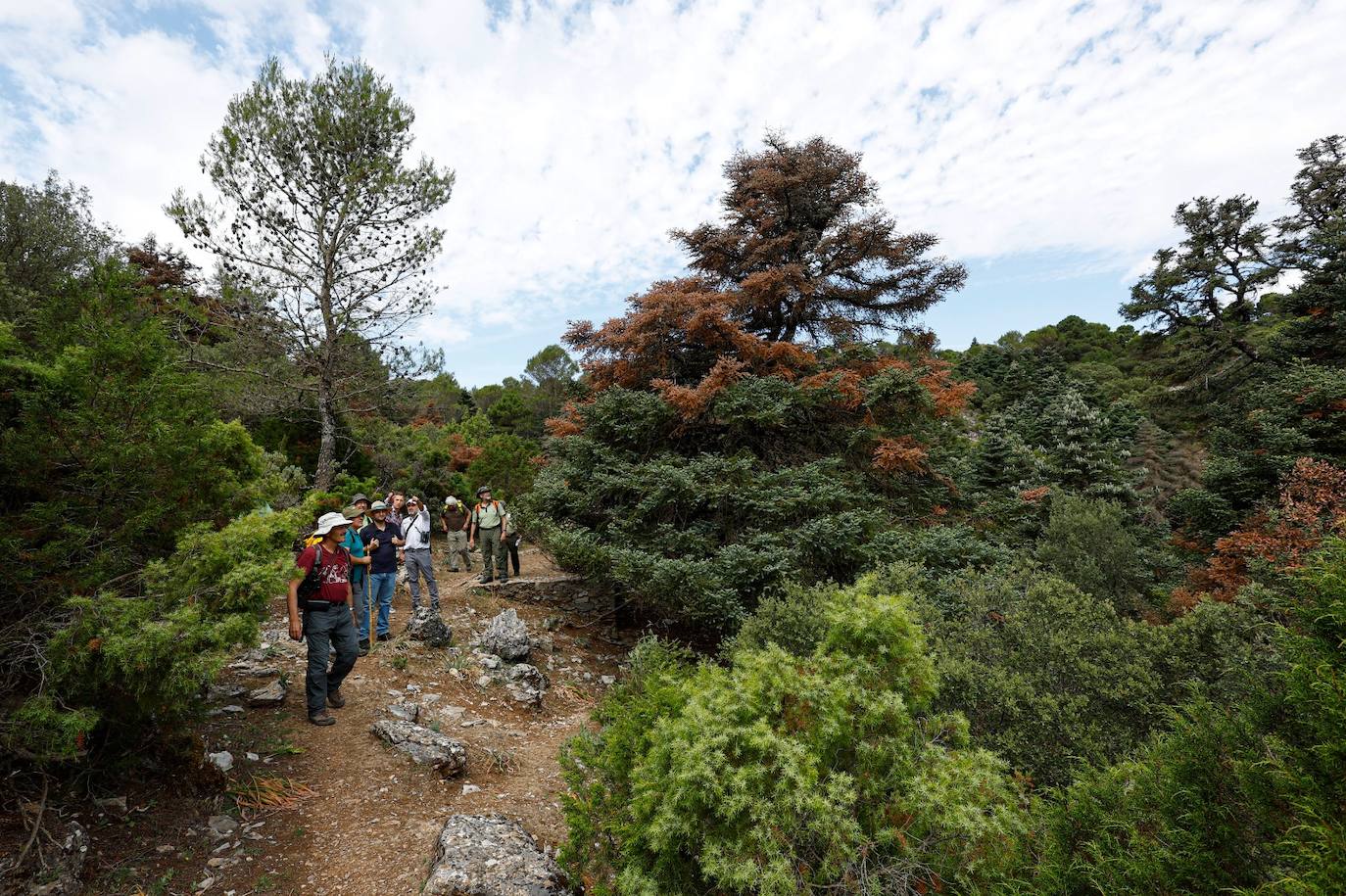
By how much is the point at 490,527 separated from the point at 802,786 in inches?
330

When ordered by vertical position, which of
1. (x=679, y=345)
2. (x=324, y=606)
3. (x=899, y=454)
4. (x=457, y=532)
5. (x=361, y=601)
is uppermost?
(x=679, y=345)

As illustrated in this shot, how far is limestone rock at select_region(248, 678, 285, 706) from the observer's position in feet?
16.3

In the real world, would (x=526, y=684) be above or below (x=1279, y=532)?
below

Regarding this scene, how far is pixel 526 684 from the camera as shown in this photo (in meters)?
6.99

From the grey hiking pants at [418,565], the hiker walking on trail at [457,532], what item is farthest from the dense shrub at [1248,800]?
the hiker walking on trail at [457,532]

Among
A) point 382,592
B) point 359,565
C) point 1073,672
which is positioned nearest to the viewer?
point 1073,672

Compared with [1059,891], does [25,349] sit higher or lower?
→ higher

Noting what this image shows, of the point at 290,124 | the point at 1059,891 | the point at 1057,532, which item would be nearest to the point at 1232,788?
the point at 1059,891

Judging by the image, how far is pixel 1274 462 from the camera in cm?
1172

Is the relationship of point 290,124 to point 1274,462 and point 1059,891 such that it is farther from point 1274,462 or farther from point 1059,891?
point 1274,462

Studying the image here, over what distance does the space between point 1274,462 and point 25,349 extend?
19.0 meters

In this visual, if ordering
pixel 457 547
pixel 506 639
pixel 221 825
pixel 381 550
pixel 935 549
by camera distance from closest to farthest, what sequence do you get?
1. pixel 221 825
2. pixel 381 550
3. pixel 506 639
4. pixel 935 549
5. pixel 457 547

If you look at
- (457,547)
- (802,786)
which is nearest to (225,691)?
(802,786)

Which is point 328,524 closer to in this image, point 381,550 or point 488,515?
point 381,550
